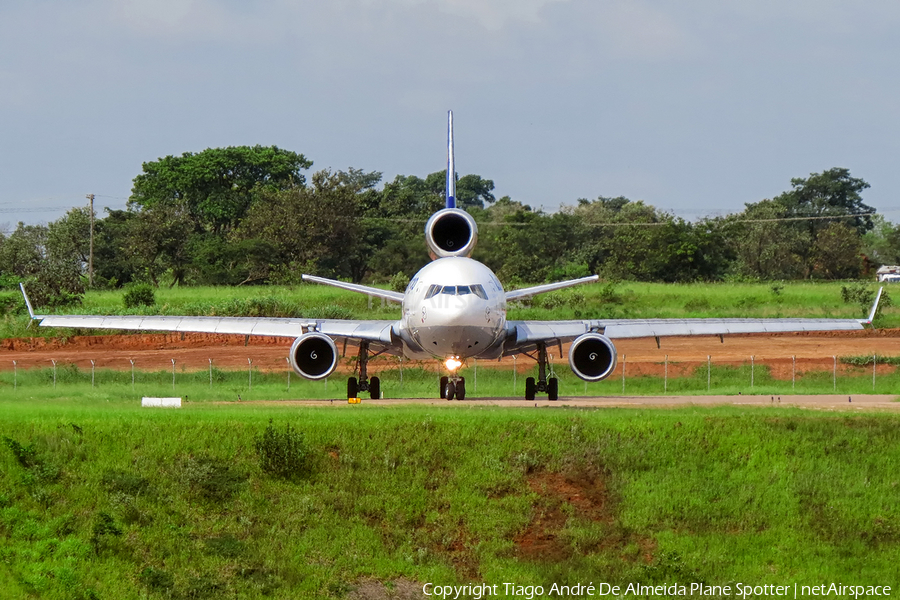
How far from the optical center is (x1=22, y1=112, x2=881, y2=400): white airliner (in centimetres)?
3428

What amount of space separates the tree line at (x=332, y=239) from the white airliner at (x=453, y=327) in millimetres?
47015

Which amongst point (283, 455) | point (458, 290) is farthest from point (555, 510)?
point (458, 290)

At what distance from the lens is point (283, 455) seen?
2477cm

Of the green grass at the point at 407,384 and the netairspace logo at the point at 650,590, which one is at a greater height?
the green grass at the point at 407,384

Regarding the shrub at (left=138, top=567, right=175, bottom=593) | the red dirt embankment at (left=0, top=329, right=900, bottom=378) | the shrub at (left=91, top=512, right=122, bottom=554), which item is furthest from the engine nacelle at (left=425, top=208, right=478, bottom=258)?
the shrub at (left=138, top=567, right=175, bottom=593)

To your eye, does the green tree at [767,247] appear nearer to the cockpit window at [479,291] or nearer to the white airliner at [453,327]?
the white airliner at [453,327]

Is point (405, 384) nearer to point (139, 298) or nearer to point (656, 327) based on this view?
point (656, 327)

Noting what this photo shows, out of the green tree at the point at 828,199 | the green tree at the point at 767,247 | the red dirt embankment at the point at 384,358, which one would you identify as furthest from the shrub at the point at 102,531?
the green tree at the point at 828,199

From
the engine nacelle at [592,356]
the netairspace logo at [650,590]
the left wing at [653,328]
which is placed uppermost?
the left wing at [653,328]

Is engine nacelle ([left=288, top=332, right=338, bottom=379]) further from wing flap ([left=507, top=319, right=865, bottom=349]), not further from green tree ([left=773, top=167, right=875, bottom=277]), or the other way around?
green tree ([left=773, top=167, right=875, bottom=277])

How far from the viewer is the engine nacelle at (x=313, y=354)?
35.3 metres

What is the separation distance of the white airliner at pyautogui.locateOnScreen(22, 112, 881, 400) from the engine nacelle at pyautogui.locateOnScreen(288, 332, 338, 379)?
31mm

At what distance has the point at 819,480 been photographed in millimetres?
25719

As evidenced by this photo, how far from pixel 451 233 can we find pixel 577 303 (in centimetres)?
4222
